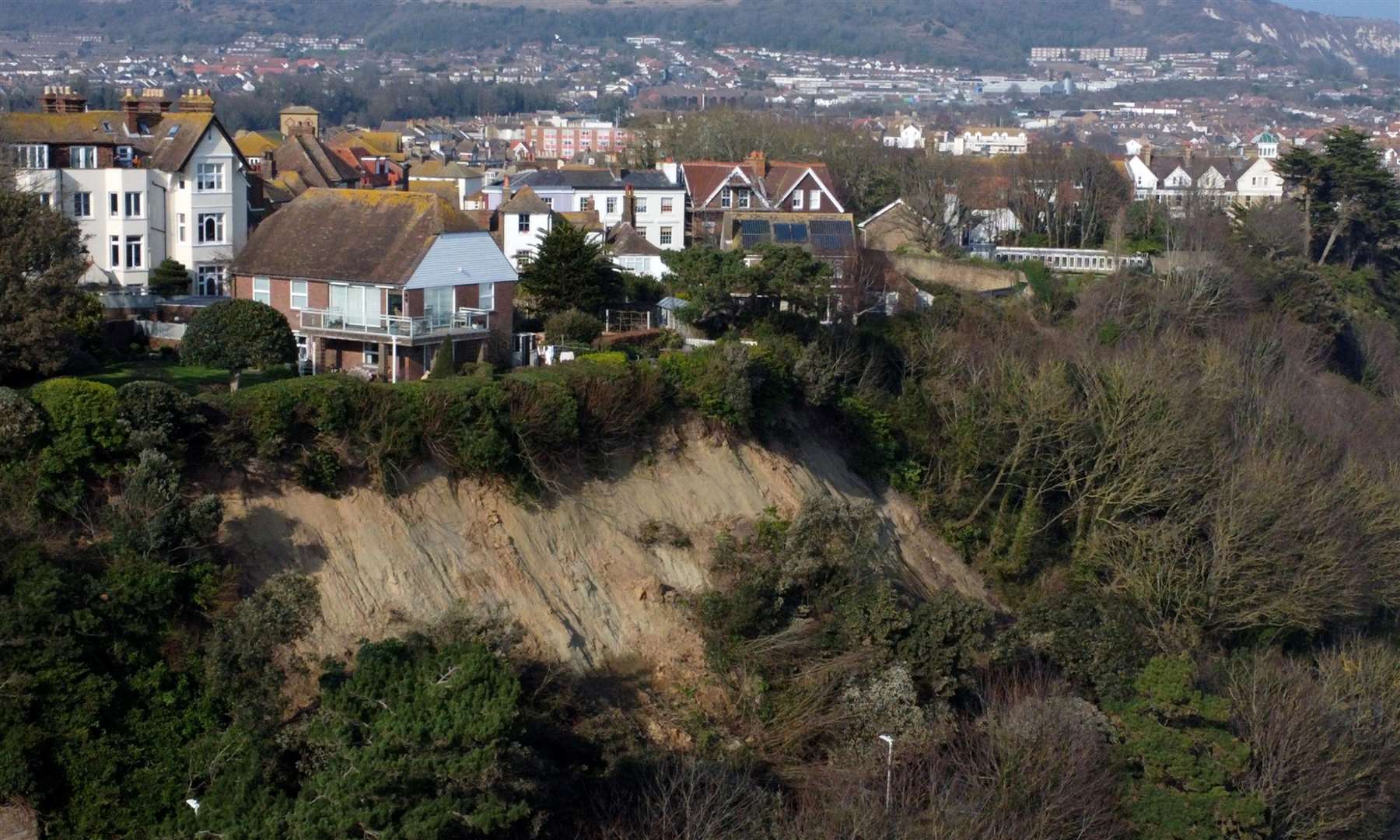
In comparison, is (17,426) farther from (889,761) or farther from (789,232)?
(789,232)

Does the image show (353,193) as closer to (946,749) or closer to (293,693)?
(293,693)

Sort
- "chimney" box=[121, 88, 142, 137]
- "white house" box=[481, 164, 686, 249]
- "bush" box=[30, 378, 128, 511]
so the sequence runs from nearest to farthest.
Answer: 1. "bush" box=[30, 378, 128, 511]
2. "chimney" box=[121, 88, 142, 137]
3. "white house" box=[481, 164, 686, 249]

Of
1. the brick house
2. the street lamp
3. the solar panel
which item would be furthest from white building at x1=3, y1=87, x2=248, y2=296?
the street lamp

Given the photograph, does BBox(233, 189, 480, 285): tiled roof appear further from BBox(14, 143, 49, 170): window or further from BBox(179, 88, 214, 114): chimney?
BBox(179, 88, 214, 114): chimney

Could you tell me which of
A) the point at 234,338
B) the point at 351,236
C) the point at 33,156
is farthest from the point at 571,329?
the point at 33,156

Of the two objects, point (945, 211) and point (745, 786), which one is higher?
point (945, 211)

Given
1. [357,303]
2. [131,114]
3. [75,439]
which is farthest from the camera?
[131,114]

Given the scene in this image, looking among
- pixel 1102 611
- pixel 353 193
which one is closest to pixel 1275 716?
pixel 1102 611
